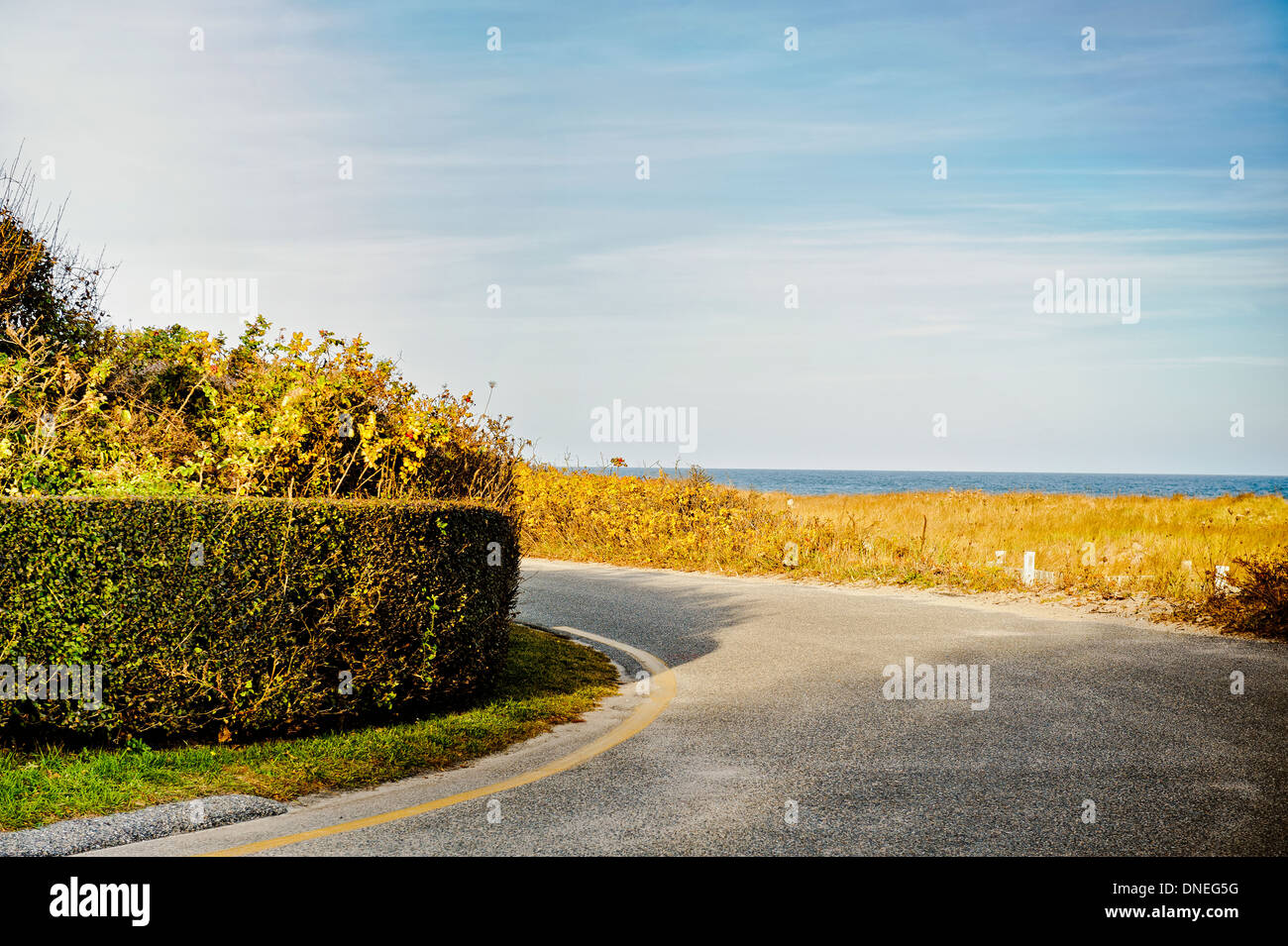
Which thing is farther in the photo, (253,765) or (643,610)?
(643,610)

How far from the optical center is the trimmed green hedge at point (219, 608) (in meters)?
6.11

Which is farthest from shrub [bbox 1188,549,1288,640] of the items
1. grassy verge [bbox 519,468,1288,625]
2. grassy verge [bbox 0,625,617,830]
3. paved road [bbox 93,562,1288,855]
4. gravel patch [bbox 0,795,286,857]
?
gravel patch [bbox 0,795,286,857]

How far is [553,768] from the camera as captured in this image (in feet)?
21.4

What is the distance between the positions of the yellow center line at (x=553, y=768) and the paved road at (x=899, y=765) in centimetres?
11

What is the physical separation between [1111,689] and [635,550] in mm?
13081

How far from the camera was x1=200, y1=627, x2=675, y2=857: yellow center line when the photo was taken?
5039 mm

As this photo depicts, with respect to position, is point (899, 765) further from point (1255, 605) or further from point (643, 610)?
point (1255, 605)

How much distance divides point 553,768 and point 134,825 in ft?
8.48

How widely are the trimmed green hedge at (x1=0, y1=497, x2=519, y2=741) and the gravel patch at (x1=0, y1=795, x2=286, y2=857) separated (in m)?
1.02

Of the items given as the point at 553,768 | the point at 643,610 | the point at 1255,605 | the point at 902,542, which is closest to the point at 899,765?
the point at 553,768

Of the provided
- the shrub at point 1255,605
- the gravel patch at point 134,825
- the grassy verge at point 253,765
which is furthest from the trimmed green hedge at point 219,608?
the shrub at point 1255,605

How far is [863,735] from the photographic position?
729 cm
